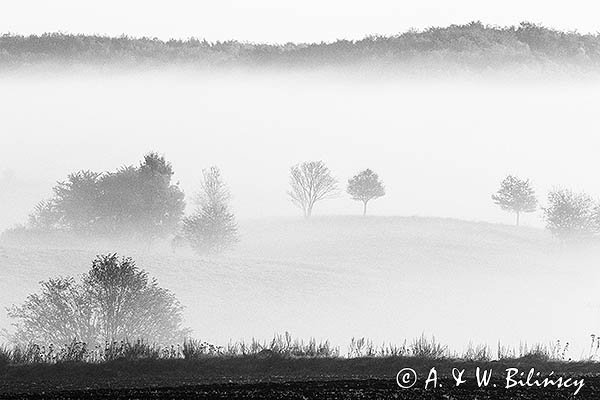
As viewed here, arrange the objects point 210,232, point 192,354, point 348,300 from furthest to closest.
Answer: point 210,232, point 348,300, point 192,354

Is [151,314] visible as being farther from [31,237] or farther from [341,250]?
[31,237]

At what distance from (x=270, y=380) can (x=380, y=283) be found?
239 feet

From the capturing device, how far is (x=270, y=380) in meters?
18.1

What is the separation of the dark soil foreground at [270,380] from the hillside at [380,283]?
40.7 meters

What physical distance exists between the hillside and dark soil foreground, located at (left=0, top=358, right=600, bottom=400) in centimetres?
4067

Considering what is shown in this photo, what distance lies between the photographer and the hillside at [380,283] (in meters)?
71.2

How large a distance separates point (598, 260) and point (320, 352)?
9728 cm

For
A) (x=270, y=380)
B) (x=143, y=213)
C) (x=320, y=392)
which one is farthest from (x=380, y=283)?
(x=320, y=392)

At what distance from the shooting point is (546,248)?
119 meters

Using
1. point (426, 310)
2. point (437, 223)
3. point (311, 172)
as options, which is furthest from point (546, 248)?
point (426, 310)

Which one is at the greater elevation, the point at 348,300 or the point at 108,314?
the point at 348,300

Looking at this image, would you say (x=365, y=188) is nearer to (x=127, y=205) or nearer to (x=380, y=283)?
(x=127, y=205)

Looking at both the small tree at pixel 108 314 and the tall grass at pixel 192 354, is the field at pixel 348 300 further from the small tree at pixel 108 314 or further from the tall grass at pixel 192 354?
the small tree at pixel 108 314

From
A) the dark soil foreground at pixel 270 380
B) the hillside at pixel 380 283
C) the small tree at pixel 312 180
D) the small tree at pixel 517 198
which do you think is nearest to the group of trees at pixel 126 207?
the hillside at pixel 380 283
